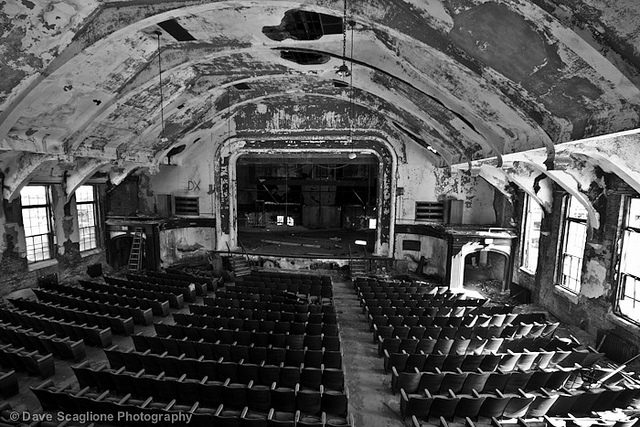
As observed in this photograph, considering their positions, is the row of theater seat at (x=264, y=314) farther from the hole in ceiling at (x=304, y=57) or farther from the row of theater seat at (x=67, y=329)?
the hole in ceiling at (x=304, y=57)

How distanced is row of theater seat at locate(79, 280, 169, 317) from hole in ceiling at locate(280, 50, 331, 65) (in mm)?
8623

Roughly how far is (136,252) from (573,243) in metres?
18.7

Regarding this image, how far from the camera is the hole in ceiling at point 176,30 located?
7.72 metres

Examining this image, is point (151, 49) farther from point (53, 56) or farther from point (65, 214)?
point (65, 214)

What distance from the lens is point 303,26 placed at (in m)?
7.95

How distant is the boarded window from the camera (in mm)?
16938

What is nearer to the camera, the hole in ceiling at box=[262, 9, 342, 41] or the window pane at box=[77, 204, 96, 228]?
the hole in ceiling at box=[262, 9, 342, 41]

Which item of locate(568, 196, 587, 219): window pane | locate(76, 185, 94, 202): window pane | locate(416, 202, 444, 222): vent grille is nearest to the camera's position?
locate(568, 196, 587, 219): window pane

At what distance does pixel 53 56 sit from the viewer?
675 centimetres

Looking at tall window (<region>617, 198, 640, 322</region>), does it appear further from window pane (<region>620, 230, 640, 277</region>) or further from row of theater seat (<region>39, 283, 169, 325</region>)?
row of theater seat (<region>39, 283, 169, 325</region>)

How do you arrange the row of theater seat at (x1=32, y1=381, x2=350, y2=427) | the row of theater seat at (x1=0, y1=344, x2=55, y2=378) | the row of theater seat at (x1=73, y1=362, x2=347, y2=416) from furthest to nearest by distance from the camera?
the row of theater seat at (x1=0, y1=344, x2=55, y2=378) → the row of theater seat at (x1=73, y1=362, x2=347, y2=416) → the row of theater seat at (x1=32, y1=381, x2=350, y2=427)

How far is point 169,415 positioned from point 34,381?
4107mm

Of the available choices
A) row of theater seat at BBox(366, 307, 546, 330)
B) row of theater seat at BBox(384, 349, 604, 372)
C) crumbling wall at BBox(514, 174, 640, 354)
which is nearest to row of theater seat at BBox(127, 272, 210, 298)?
row of theater seat at BBox(366, 307, 546, 330)

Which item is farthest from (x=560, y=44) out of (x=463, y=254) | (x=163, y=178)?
(x=163, y=178)
